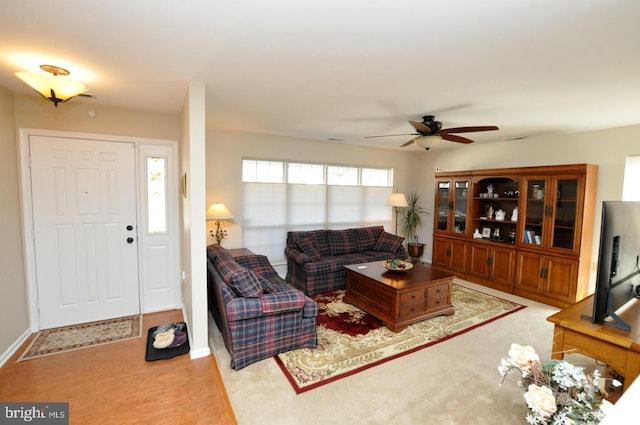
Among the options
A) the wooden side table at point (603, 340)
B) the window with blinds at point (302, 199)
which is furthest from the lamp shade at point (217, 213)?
the wooden side table at point (603, 340)

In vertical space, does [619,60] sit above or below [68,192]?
above

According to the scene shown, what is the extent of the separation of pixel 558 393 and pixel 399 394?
4.11 feet

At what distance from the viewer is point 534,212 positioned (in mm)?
4504

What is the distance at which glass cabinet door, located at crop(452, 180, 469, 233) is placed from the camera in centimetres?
532

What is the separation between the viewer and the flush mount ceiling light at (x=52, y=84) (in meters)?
2.16

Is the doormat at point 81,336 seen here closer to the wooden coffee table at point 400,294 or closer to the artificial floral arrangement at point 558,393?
the wooden coffee table at point 400,294

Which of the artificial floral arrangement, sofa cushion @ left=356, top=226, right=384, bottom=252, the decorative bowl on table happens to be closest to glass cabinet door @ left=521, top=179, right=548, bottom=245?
the decorative bowl on table

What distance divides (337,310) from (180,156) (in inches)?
111

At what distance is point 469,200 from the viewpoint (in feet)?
17.0

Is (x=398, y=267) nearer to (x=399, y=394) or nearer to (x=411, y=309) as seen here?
(x=411, y=309)

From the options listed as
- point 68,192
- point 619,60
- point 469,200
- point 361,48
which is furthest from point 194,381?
point 469,200

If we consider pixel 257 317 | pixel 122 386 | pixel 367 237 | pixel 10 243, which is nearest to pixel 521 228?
pixel 367 237

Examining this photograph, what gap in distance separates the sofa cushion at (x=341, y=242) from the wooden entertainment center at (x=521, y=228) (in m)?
1.75

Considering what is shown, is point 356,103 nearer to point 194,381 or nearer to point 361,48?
point 361,48
